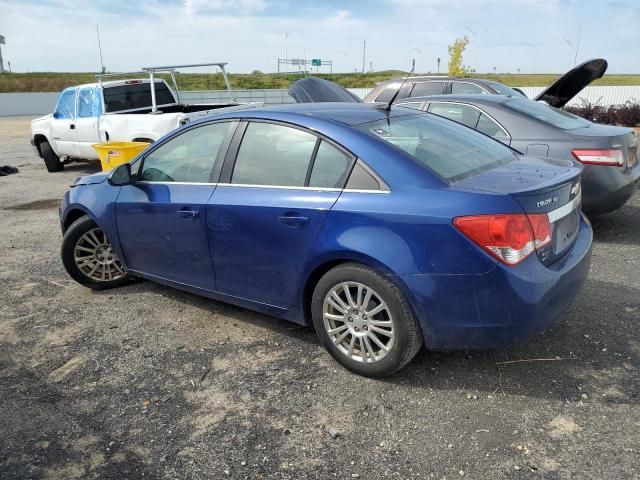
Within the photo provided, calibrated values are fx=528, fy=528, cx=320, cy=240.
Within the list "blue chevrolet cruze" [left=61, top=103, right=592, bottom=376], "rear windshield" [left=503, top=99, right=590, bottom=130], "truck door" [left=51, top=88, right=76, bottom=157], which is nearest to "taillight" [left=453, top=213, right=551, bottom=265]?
"blue chevrolet cruze" [left=61, top=103, right=592, bottom=376]

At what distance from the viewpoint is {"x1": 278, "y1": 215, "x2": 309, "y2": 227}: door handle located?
3104mm

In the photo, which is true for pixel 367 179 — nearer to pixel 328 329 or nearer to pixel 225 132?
pixel 328 329

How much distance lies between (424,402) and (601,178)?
352 centimetres

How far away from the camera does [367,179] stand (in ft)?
9.73

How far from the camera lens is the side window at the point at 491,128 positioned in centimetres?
558

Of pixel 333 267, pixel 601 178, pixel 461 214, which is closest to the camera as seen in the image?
pixel 461 214

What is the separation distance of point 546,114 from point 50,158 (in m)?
10.7

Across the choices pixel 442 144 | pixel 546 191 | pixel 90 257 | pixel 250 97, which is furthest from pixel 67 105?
pixel 250 97

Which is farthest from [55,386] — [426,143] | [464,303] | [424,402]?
[426,143]

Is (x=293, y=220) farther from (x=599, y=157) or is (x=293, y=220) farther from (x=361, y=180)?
(x=599, y=157)

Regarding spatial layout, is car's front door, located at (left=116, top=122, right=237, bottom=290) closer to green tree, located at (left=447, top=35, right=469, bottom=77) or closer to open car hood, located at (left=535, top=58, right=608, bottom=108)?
open car hood, located at (left=535, top=58, right=608, bottom=108)

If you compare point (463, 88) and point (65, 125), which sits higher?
point (463, 88)

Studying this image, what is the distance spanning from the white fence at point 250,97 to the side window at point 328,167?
1098 centimetres

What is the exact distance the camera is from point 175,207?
374 cm
